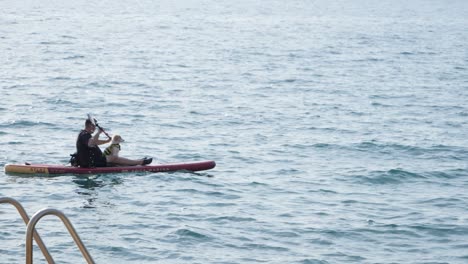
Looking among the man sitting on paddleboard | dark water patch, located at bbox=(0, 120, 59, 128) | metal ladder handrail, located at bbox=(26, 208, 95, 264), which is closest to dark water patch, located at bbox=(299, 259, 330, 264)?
the man sitting on paddleboard

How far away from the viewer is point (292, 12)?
89.2m

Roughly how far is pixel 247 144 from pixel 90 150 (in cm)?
669

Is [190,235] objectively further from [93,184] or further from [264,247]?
[93,184]

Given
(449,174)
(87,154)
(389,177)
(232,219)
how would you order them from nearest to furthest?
1. (232,219)
2. (87,154)
3. (389,177)
4. (449,174)

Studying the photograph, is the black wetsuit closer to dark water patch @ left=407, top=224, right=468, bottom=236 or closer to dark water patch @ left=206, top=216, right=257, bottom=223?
dark water patch @ left=206, top=216, right=257, bottom=223

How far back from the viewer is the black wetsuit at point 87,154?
19812 mm

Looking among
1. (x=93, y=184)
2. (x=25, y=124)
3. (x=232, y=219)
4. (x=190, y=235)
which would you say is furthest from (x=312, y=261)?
(x=25, y=124)

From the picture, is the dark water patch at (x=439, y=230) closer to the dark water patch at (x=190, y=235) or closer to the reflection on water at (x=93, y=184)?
the dark water patch at (x=190, y=235)

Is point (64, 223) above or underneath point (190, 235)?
above

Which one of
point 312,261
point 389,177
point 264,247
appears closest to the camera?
point 312,261

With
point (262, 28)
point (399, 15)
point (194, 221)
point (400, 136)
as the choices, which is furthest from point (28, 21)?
point (194, 221)

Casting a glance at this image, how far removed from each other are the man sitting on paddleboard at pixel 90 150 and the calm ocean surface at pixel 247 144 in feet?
1.05

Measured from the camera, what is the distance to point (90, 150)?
66.2 ft

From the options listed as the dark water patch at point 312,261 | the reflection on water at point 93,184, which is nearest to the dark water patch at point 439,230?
the dark water patch at point 312,261
